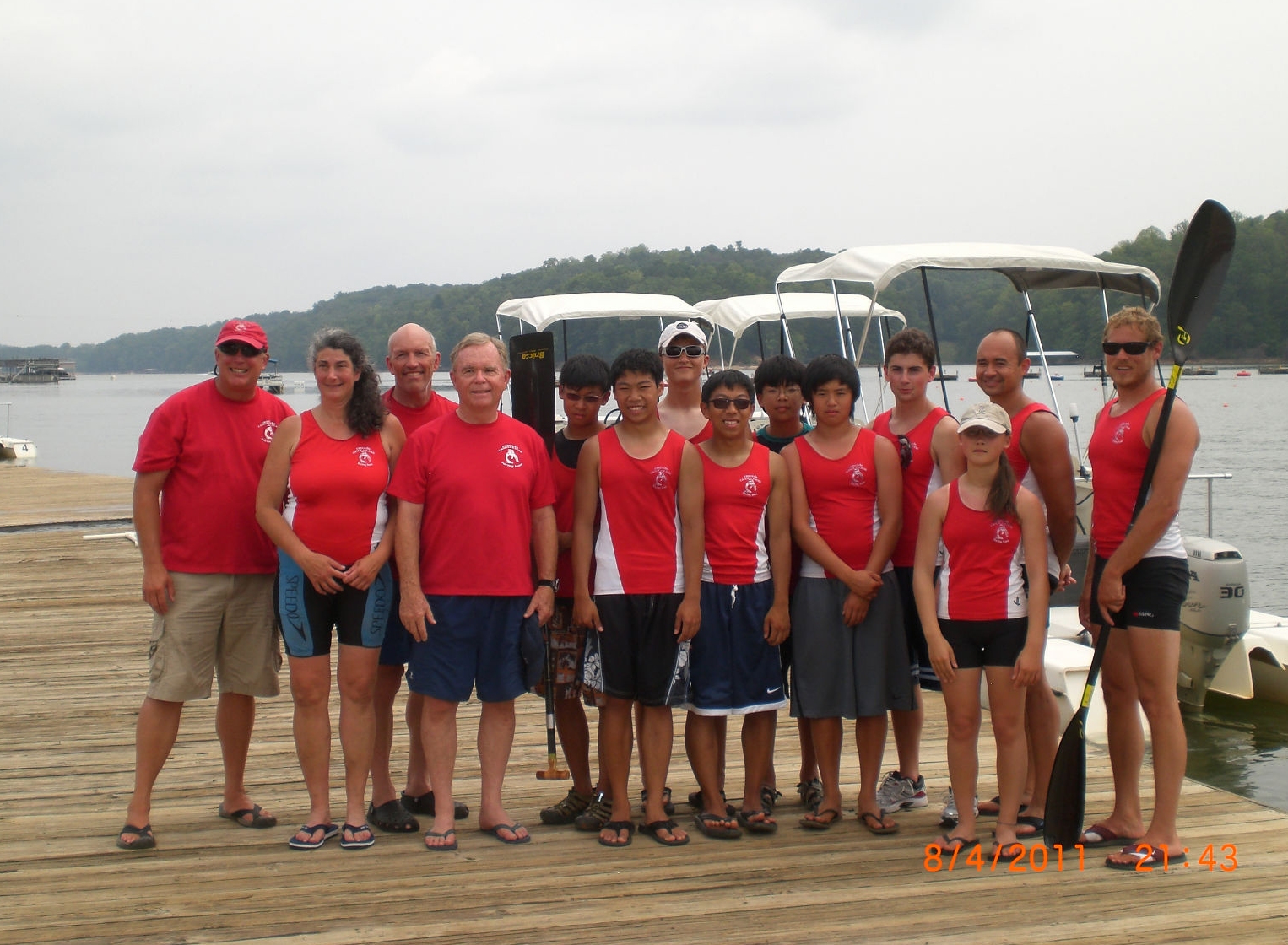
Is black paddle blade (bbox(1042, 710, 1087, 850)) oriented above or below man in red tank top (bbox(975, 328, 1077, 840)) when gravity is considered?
below

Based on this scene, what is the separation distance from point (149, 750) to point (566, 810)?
1.43m

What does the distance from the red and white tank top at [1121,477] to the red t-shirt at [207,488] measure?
9.14 feet

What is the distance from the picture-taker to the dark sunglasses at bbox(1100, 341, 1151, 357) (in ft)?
12.4

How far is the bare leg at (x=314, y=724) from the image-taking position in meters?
3.71

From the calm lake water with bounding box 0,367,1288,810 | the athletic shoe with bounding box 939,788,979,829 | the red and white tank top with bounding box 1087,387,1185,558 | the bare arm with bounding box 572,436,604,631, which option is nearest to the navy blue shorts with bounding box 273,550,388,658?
the bare arm with bounding box 572,436,604,631

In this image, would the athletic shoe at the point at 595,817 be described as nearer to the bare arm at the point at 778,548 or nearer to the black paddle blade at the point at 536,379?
the bare arm at the point at 778,548

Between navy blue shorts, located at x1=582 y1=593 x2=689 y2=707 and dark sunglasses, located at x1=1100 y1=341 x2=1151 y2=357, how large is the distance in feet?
5.39

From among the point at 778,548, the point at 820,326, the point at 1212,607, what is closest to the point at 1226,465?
the point at 820,326

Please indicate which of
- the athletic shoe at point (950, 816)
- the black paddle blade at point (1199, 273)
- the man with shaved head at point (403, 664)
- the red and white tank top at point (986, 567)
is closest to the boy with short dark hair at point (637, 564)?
the man with shaved head at point (403, 664)

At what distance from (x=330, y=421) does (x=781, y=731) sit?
2.78 meters

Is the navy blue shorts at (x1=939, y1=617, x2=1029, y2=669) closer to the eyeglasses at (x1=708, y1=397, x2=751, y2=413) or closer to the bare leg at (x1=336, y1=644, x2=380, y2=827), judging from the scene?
the eyeglasses at (x1=708, y1=397, x2=751, y2=413)

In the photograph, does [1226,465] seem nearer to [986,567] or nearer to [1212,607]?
[1212,607]

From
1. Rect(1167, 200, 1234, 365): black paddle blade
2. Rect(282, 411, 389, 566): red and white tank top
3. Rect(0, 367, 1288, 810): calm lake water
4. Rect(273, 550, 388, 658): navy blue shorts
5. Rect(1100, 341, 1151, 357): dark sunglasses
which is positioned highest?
Rect(1167, 200, 1234, 365): black paddle blade

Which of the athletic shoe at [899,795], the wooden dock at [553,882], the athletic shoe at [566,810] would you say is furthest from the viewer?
the athletic shoe at [899,795]
